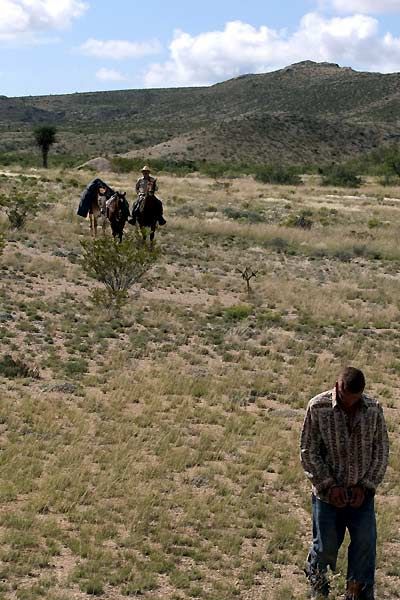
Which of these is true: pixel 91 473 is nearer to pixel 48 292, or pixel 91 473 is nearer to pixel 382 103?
pixel 48 292

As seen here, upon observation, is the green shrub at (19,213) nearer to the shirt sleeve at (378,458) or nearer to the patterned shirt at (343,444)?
the patterned shirt at (343,444)

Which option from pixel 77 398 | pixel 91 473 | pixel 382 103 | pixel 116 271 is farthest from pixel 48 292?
pixel 382 103

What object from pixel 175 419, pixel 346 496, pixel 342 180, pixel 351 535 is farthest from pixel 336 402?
pixel 342 180

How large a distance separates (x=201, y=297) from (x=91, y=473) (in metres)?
12.0

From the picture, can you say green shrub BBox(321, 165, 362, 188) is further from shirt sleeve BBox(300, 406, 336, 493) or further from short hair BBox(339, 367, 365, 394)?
short hair BBox(339, 367, 365, 394)

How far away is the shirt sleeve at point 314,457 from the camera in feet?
18.5

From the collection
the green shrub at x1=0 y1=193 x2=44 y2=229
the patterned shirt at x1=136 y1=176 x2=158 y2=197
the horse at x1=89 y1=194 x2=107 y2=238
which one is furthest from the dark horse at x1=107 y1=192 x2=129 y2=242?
the green shrub at x1=0 y1=193 x2=44 y2=229

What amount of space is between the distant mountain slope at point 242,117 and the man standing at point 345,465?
8181cm

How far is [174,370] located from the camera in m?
13.5

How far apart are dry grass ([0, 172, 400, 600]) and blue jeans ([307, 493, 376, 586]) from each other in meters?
0.93

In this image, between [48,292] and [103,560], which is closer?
[103,560]

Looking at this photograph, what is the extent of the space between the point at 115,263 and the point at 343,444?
12097mm

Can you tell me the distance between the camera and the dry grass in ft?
23.4

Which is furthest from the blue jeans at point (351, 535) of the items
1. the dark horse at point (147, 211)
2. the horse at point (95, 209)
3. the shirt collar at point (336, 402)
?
the horse at point (95, 209)
